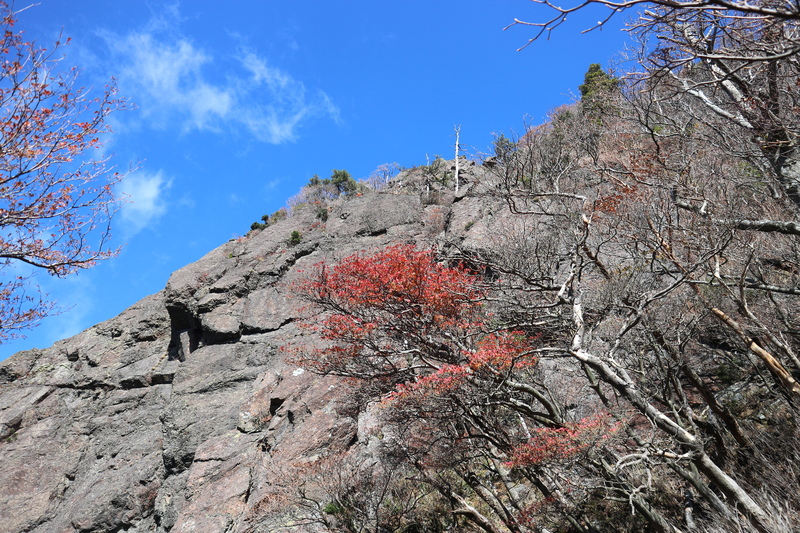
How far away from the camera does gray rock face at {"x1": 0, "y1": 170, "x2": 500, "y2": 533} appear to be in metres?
16.1

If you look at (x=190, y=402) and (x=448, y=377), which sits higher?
(x=190, y=402)

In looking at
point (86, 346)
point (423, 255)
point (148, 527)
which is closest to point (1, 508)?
point (148, 527)

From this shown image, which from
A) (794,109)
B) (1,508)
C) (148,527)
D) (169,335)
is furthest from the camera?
(169,335)

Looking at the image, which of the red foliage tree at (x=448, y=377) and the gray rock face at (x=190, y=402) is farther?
the gray rock face at (x=190, y=402)

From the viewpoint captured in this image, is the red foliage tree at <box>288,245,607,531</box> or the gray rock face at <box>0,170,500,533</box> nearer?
the red foliage tree at <box>288,245,607,531</box>

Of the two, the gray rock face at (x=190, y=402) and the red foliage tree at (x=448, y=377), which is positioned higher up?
the gray rock face at (x=190, y=402)

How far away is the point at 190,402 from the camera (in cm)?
2052

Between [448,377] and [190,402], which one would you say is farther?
[190,402]

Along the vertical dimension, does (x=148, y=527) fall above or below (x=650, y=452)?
above

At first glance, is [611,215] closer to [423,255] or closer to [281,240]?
[423,255]

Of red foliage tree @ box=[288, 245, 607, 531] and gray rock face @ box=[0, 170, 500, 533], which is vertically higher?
gray rock face @ box=[0, 170, 500, 533]

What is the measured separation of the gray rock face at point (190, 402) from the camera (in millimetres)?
16062

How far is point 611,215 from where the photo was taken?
13.5m

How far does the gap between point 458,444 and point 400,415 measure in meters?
1.48
